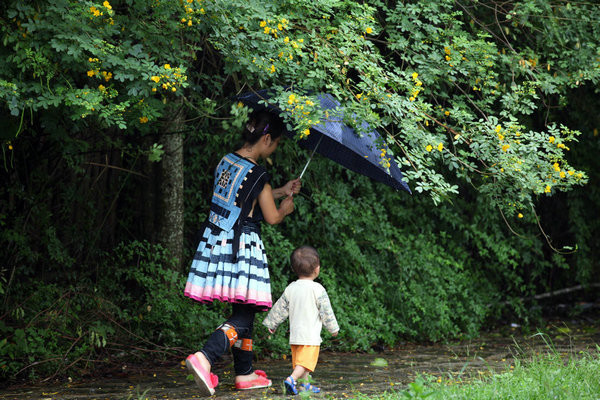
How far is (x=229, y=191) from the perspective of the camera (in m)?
4.22

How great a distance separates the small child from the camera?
4.08 metres

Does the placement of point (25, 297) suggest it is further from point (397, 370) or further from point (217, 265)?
point (397, 370)

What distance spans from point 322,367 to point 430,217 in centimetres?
274

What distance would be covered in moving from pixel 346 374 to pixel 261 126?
1.77 metres

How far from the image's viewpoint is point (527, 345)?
6.34 meters

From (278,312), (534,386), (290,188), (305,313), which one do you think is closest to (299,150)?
(290,188)

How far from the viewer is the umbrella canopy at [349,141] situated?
13.2 feet

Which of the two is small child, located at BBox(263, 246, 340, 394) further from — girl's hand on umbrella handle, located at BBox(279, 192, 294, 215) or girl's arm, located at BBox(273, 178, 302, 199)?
girl's arm, located at BBox(273, 178, 302, 199)

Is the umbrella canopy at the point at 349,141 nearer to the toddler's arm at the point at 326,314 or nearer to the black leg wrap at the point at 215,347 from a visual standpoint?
the toddler's arm at the point at 326,314

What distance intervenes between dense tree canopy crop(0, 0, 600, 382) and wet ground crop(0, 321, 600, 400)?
1.06 feet

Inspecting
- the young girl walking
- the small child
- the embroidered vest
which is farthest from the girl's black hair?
the small child

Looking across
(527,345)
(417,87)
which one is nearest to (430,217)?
(527,345)

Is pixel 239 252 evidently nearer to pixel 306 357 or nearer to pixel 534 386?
pixel 306 357

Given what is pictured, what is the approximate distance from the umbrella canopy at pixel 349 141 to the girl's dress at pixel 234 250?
45 centimetres
